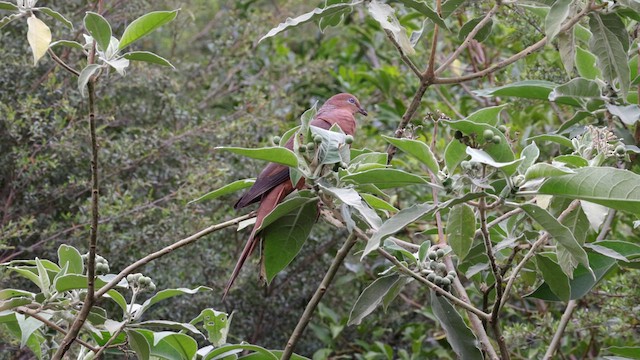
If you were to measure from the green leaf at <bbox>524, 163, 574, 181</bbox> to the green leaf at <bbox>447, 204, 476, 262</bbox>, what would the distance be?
20 centimetres

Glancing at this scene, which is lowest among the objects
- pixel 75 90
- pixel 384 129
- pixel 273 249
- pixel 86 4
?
pixel 384 129

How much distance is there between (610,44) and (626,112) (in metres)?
0.36

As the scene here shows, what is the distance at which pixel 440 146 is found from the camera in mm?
4934

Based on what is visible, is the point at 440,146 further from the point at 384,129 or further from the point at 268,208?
the point at 268,208

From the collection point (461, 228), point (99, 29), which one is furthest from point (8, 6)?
point (461, 228)

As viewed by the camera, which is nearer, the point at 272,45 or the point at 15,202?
the point at 15,202

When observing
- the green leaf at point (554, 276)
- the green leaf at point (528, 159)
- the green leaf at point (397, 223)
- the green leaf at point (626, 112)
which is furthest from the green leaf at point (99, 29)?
the green leaf at point (626, 112)

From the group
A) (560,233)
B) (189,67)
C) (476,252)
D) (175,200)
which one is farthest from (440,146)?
(560,233)

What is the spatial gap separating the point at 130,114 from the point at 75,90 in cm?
46

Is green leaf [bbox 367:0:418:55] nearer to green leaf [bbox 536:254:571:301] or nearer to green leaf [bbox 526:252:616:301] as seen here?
green leaf [bbox 536:254:571:301]

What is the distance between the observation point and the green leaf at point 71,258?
6.73 feet

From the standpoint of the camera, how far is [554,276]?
6.66 ft

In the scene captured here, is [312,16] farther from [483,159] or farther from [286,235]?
[483,159]

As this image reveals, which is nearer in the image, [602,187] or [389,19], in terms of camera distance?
[602,187]
